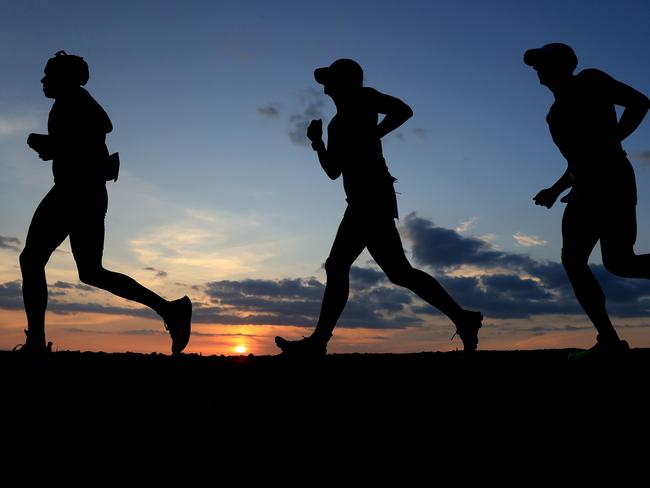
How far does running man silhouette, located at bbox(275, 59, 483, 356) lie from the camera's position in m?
6.72

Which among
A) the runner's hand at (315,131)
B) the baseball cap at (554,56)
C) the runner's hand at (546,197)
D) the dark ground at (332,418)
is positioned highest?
the baseball cap at (554,56)

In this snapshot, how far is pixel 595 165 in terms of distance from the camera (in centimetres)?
586

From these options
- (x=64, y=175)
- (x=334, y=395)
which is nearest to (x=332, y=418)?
(x=334, y=395)

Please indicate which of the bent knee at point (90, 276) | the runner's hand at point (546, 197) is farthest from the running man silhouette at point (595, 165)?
the bent knee at point (90, 276)

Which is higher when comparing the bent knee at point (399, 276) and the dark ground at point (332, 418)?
the bent knee at point (399, 276)

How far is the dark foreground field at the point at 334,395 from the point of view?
164 inches

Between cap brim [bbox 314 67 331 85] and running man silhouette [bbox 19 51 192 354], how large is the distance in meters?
1.98

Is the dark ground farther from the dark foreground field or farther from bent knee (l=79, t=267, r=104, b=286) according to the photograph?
bent knee (l=79, t=267, r=104, b=286)

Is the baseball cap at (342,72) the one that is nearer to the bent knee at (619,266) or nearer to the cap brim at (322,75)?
the cap brim at (322,75)

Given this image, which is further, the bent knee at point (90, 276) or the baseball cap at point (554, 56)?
the bent knee at point (90, 276)

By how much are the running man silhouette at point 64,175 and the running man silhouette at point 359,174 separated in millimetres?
1977

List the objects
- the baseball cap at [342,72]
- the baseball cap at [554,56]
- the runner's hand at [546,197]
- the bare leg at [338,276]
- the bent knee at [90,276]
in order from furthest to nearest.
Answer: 1. the bent knee at [90,276]
2. the bare leg at [338,276]
3. the baseball cap at [342,72]
4. the runner's hand at [546,197]
5. the baseball cap at [554,56]

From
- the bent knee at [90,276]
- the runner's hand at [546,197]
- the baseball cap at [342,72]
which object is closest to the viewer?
the runner's hand at [546,197]

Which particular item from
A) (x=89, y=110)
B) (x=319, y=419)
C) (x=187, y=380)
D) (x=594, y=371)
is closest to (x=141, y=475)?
(x=319, y=419)
